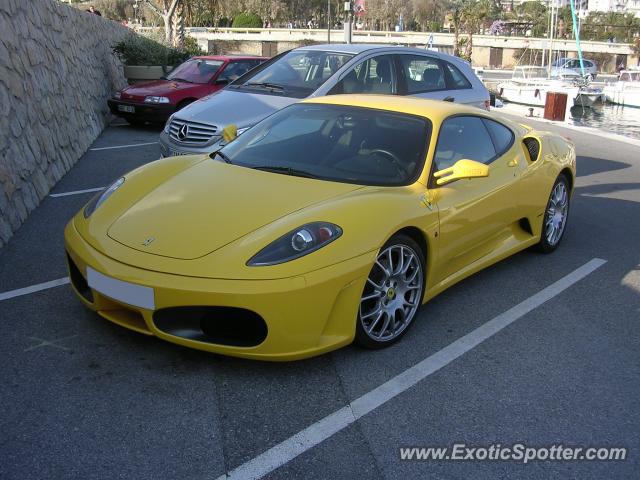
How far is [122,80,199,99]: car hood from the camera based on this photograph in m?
12.7

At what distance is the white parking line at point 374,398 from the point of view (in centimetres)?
273

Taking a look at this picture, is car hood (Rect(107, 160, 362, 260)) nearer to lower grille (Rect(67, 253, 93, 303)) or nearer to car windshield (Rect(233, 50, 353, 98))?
lower grille (Rect(67, 253, 93, 303))

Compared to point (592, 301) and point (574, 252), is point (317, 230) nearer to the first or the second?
point (592, 301)

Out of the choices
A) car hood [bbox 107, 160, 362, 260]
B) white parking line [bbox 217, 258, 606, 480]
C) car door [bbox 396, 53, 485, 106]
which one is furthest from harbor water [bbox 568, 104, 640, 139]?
car hood [bbox 107, 160, 362, 260]

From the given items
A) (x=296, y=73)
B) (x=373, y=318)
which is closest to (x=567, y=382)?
(x=373, y=318)

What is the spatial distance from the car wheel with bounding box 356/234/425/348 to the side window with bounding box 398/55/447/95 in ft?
14.5

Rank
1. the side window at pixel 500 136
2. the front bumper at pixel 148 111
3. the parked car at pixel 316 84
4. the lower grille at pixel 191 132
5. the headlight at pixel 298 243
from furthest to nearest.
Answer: the front bumper at pixel 148 111 → the parked car at pixel 316 84 → the lower grille at pixel 191 132 → the side window at pixel 500 136 → the headlight at pixel 298 243

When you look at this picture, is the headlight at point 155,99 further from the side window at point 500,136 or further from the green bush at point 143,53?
the side window at point 500,136

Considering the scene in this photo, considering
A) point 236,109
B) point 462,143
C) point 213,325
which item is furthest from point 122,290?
point 236,109

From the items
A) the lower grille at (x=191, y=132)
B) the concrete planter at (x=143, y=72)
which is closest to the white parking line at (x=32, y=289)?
the lower grille at (x=191, y=132)

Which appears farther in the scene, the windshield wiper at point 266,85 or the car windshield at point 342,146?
Result: the windshield wiper at point 266,85

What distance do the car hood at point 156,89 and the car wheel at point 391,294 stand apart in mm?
9818

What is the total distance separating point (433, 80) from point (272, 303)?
18.6 feet

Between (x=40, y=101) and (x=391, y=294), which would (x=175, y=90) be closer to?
(x=40, y=101)
